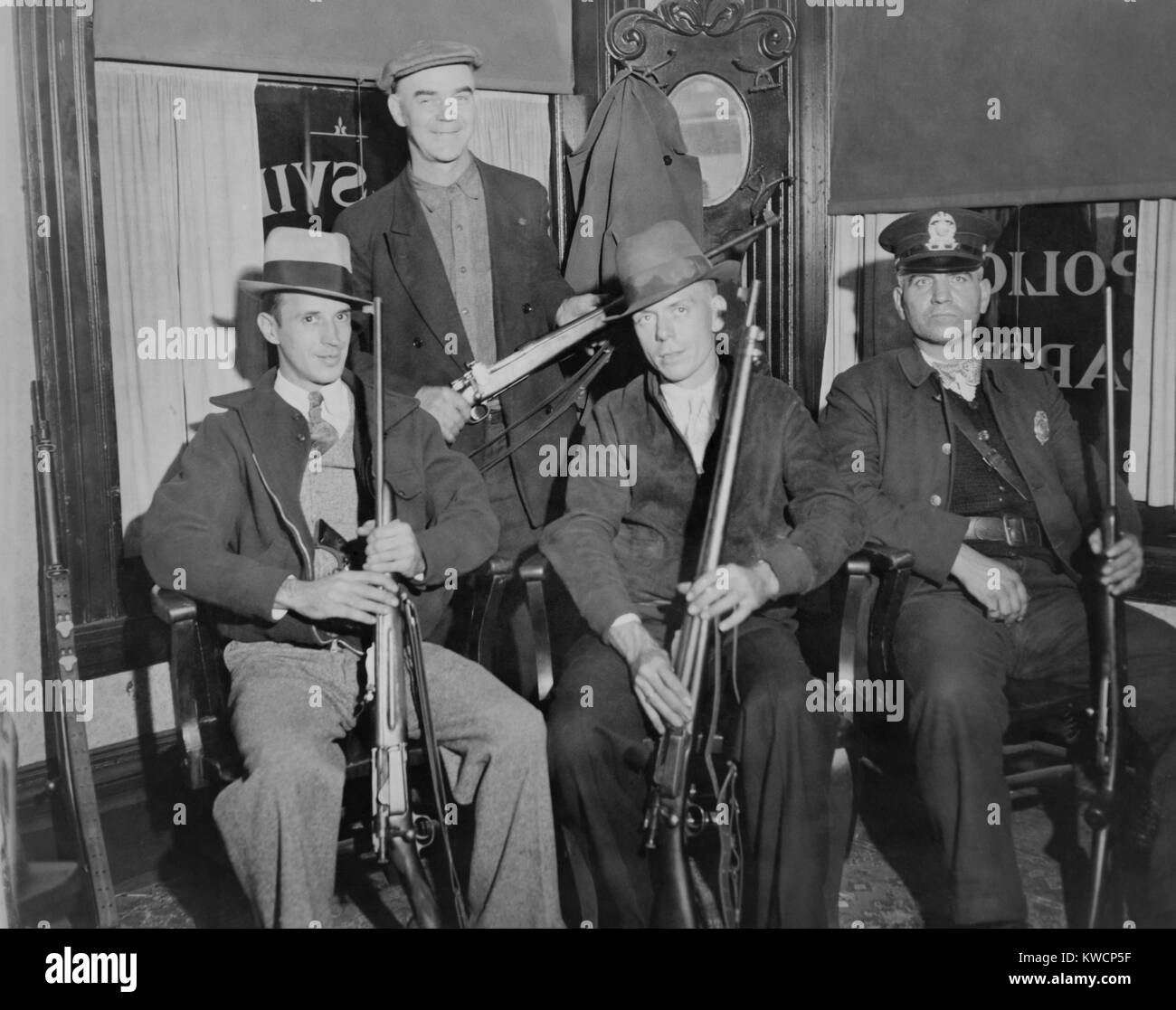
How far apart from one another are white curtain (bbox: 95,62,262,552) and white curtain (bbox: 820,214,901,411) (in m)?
1.62

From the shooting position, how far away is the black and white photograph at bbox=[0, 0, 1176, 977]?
2.39 metres

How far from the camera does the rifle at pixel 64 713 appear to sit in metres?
2.52

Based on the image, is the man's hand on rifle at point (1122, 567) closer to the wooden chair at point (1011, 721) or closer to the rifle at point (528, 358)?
the wooden chair at point (1011, 721)

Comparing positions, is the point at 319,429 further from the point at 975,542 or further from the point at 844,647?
the point at 975,542

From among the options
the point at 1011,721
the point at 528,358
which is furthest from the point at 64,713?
the point at 1011,721

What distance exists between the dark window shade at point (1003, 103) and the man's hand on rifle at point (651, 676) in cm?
151

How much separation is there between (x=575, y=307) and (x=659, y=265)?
18.4 inches

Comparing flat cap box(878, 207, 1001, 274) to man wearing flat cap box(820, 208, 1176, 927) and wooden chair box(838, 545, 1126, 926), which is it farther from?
wooden chair box(838, 545, 1126, 926)

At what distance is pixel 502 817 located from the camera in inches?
93.2

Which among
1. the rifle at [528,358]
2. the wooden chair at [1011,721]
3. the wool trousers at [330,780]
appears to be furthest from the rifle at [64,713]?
the wooden chair at [1011,721]

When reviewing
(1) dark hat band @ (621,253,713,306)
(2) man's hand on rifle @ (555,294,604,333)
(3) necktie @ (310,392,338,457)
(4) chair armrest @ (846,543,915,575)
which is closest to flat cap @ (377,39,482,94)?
(2) man's hand on rifle @ (555,294,604,333)

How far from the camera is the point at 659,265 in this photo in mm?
2600
